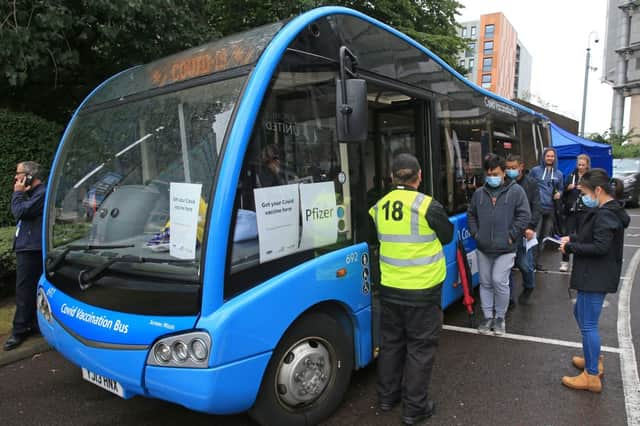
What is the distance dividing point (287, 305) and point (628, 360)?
333 cm

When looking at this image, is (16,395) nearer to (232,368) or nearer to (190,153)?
(232,368)

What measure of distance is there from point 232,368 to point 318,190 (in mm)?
1204

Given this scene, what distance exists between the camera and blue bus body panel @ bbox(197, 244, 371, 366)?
2238 mm

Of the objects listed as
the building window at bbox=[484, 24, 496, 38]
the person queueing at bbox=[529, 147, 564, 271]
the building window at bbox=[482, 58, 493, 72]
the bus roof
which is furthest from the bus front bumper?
the building window at bbox=[484, 24, 496, 38]

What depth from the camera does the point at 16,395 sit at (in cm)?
348

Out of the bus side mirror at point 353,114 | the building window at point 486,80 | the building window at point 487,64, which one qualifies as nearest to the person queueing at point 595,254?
the bus side mirror at point 353,114

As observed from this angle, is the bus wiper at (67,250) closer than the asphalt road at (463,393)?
Yes

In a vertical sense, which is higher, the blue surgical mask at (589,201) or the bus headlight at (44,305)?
the blue surgical mask at (589,201)

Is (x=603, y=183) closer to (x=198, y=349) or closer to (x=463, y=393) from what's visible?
(x=463, y=393)

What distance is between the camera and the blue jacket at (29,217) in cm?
400

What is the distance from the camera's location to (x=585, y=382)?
336 cm

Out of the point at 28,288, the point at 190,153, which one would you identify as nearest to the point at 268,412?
the point at 190,153

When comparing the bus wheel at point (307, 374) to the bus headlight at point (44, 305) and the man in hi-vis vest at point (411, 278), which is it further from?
the bus headlight at point (44, 305)

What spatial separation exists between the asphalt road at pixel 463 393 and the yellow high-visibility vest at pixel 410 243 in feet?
3.29
